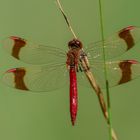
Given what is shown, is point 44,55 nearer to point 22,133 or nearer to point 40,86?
point 40,86

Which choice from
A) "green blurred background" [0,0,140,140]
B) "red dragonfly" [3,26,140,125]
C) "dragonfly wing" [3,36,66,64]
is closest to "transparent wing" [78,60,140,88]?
"red dragonfly" [3,26,140,125]

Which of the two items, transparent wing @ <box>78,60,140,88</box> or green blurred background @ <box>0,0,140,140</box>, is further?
green blurred background @ <box>0,0,140,140</box>

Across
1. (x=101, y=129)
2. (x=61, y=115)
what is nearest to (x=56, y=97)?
(x=61, y=115)

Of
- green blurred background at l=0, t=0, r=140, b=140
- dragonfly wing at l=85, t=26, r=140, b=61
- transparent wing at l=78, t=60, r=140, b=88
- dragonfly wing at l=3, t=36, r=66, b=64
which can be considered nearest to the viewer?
transparent wing at l=78, t=60, r=140, b=88

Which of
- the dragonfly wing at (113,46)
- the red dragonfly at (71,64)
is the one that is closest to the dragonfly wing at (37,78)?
the red dragonfly at (71,64)

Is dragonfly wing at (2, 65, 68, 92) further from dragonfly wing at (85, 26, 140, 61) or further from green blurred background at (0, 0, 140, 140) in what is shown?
green blurred background at (0, 0, 140, 140)

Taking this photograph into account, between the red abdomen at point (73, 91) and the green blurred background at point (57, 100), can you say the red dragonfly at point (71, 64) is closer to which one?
the red abdomen at point (73, 91)

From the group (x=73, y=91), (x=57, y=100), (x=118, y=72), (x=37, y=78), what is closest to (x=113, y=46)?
(x=118, y=72)
